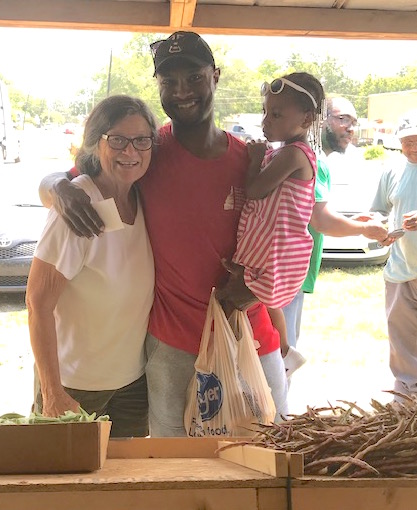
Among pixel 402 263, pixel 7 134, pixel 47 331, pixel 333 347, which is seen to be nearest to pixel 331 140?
pixel 402 263

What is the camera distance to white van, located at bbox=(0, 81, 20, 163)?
8023 mm

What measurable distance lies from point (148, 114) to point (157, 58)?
19 cm

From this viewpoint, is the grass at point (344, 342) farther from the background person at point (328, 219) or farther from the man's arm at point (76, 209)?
the man's arm at point (76, 209)

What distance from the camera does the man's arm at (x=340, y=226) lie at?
334cm

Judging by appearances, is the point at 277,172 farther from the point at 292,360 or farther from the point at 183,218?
the point at 292,360

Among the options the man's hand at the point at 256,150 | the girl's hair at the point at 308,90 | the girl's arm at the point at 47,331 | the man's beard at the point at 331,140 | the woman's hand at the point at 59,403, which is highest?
the girl's hair at the point at 308,90

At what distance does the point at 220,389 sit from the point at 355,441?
3.30 feet

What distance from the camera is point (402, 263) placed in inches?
167

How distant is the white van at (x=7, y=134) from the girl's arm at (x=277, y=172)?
6235mm

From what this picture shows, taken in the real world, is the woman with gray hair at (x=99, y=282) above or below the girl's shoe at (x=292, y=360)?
above

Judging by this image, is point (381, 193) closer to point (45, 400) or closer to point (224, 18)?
point (224, 18)

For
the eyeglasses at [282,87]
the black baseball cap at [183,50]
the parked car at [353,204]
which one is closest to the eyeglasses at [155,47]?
the black baseball cap at [183,50]

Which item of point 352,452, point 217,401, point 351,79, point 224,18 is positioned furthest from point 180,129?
point 351,79

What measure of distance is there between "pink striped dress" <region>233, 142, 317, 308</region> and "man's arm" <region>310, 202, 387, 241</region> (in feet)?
3.15
